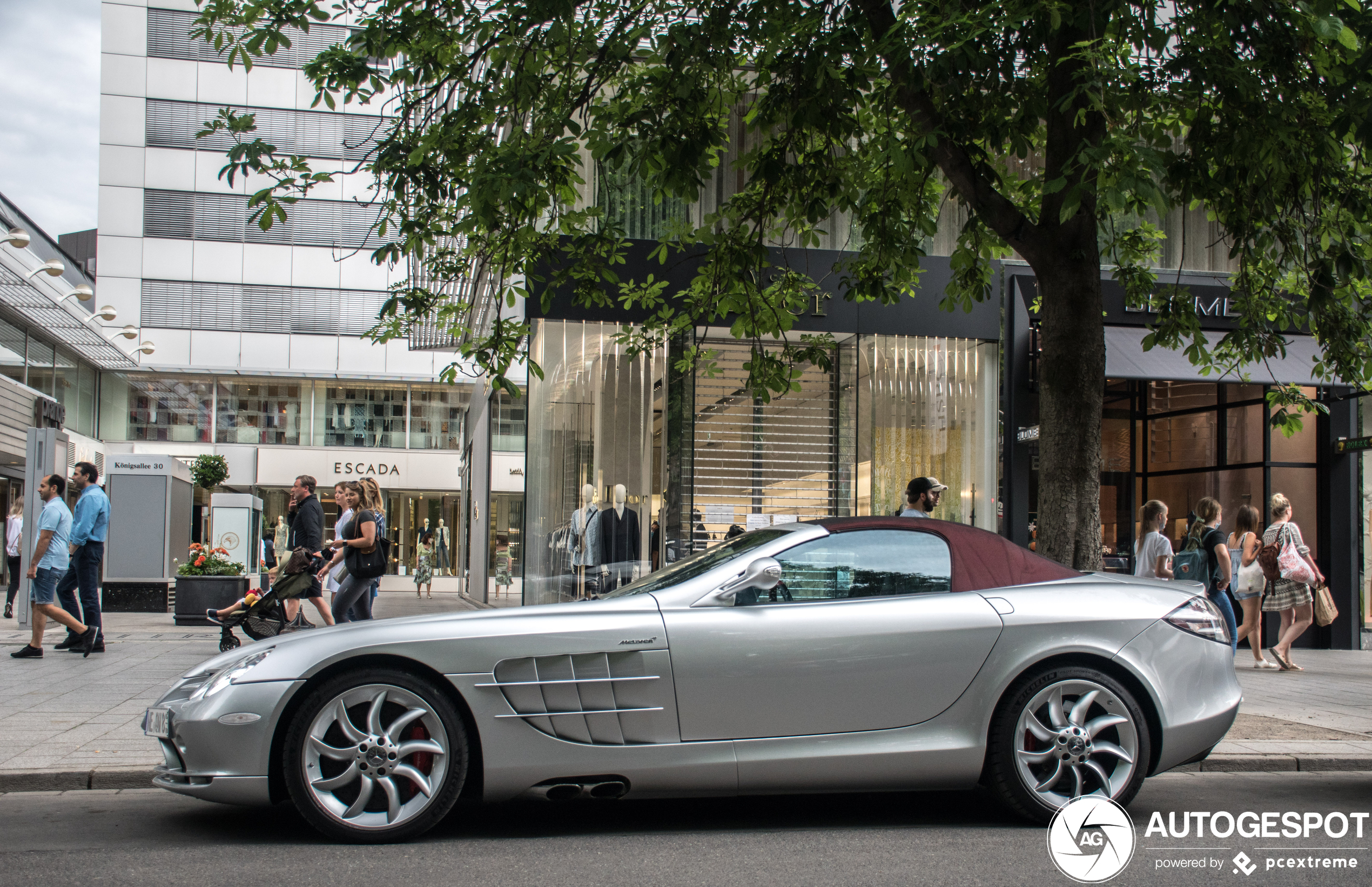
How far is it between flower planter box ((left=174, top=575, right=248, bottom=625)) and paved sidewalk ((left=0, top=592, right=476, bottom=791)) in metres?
1.00

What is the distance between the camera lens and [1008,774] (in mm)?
4809

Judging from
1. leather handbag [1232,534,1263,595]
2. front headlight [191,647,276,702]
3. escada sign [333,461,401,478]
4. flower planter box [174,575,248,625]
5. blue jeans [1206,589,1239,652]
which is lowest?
flower planter box [174,575,248,625]

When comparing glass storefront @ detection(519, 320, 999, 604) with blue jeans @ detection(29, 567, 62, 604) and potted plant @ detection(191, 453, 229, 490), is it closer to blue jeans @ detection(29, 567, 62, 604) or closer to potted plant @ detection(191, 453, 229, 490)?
blue jeans @ detection(29, 567, 62, 604)

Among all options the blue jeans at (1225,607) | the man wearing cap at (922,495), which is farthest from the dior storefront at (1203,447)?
the man wearing cap at (922,495)

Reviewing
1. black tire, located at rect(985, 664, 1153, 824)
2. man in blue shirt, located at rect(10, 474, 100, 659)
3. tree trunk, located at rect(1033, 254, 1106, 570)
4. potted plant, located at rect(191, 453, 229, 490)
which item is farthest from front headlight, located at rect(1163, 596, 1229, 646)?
potted plant, located at rect(191, 453, 229, 490)

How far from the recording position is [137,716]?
24.4 ft

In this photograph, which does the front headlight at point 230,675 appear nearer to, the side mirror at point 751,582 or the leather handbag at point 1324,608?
the side mirror at point 751,582

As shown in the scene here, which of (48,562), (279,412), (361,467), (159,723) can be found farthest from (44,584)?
(279,412)

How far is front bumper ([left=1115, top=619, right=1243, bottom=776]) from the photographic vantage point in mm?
4941

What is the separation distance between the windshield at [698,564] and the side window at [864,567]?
0.72ft

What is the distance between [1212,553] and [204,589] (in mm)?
12635

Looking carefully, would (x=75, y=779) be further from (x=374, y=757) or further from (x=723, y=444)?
(x=723, y=444)

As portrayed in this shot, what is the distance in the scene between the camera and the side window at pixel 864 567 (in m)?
4.93

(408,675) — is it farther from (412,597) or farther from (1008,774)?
(412,597)
